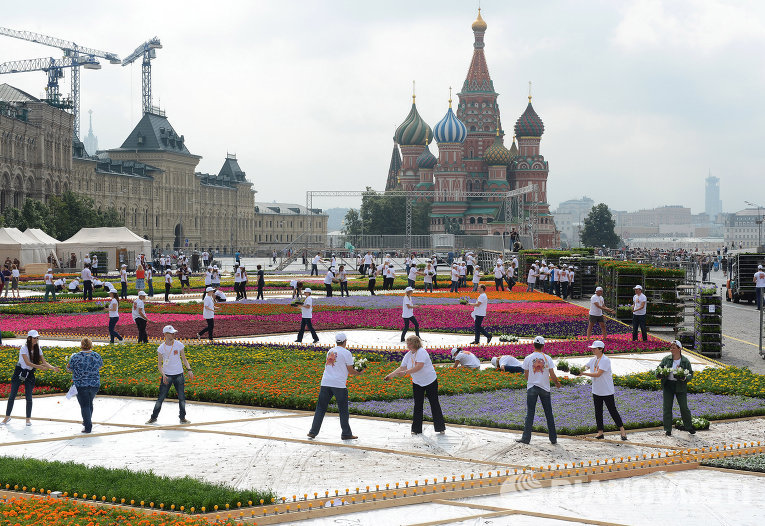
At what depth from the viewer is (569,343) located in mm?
24125

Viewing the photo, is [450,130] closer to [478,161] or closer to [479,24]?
[478,161]

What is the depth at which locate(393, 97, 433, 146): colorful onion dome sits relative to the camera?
13975 centimetres

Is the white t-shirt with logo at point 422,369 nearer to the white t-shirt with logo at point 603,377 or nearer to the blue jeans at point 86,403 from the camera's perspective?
the white t-shirt with logo at point 603,377

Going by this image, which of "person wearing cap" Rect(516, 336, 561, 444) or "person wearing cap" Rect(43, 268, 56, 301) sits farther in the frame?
"person wearing cap" Rect(43, 268, 56, 301)

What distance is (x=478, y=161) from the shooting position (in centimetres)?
13262

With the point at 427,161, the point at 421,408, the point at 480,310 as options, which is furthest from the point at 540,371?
the point at 427,161

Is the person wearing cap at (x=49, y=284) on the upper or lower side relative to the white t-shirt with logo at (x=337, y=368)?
upper

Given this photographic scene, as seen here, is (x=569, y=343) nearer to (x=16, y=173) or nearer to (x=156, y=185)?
(x=16, y=173)

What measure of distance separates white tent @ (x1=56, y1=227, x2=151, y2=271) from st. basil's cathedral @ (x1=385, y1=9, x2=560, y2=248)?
68400 mm

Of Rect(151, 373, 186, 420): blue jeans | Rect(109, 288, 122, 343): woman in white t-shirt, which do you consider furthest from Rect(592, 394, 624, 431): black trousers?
Rect(109, 288, 122, 343): woman in white t-shirt

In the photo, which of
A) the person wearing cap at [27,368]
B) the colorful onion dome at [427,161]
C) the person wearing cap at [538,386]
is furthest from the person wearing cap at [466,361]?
the colorful onion dome at [427,161]

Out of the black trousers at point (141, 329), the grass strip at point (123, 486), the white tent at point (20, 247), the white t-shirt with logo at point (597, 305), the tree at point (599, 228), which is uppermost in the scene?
the tree at point (599, 228)

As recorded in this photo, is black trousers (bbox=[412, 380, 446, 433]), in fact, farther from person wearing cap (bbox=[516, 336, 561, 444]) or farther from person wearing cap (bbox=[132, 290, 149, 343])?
person wearing cap (bbox=[132, 290, 149, 343])

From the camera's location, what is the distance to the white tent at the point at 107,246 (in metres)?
62.3
